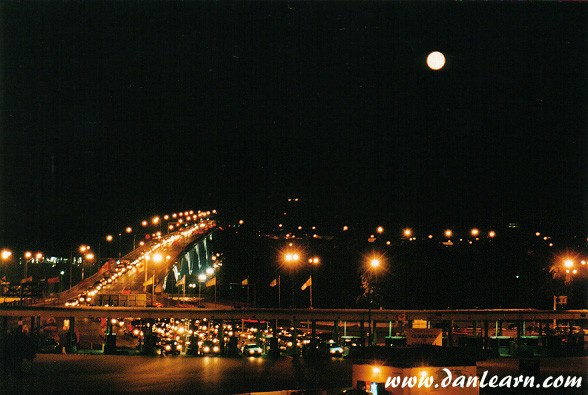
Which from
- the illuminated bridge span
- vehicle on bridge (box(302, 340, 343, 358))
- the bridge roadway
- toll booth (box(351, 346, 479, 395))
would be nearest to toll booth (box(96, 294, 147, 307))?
the illuminated bridge span

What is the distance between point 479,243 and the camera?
116125 mm

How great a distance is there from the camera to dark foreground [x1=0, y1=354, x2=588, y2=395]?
29219 millimetres

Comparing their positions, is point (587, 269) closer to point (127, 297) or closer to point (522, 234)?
point (522, 234)

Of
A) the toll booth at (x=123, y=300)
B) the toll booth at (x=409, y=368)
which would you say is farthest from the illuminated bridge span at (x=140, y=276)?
the toll booth at (x=409, y=368)

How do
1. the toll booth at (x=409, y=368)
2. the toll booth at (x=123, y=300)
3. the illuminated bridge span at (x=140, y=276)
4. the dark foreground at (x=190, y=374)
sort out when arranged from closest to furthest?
the toll booth at (x=409, y=368)
the dark foreground at (x=190, y=374)
the toll booth at (x=123, y=300)
the illuminated bridge span at (x=140, y=276)

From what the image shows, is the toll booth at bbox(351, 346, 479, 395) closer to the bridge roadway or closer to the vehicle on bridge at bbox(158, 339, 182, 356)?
the vehicle on bridge at bbox(158, 339, 182, 356)

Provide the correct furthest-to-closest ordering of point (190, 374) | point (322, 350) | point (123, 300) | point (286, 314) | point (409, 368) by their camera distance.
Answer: point (123, 300) < point (286, 314) < point (322, 350) < point (190, 374) < point (409, 368)

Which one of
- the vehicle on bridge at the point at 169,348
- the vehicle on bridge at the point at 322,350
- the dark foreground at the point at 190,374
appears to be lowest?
the vehicle on bridge at the point at 169,348

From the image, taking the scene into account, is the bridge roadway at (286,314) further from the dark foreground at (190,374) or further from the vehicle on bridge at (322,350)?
the dark foreground at (190,374)

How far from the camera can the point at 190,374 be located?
3475 centimetres

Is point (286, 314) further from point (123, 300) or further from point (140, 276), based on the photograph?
point (140, 276)

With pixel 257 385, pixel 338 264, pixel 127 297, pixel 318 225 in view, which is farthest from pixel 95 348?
pixel 318 225


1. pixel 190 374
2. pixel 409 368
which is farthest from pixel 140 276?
pixel 409 368

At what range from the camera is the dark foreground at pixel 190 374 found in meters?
29.2
